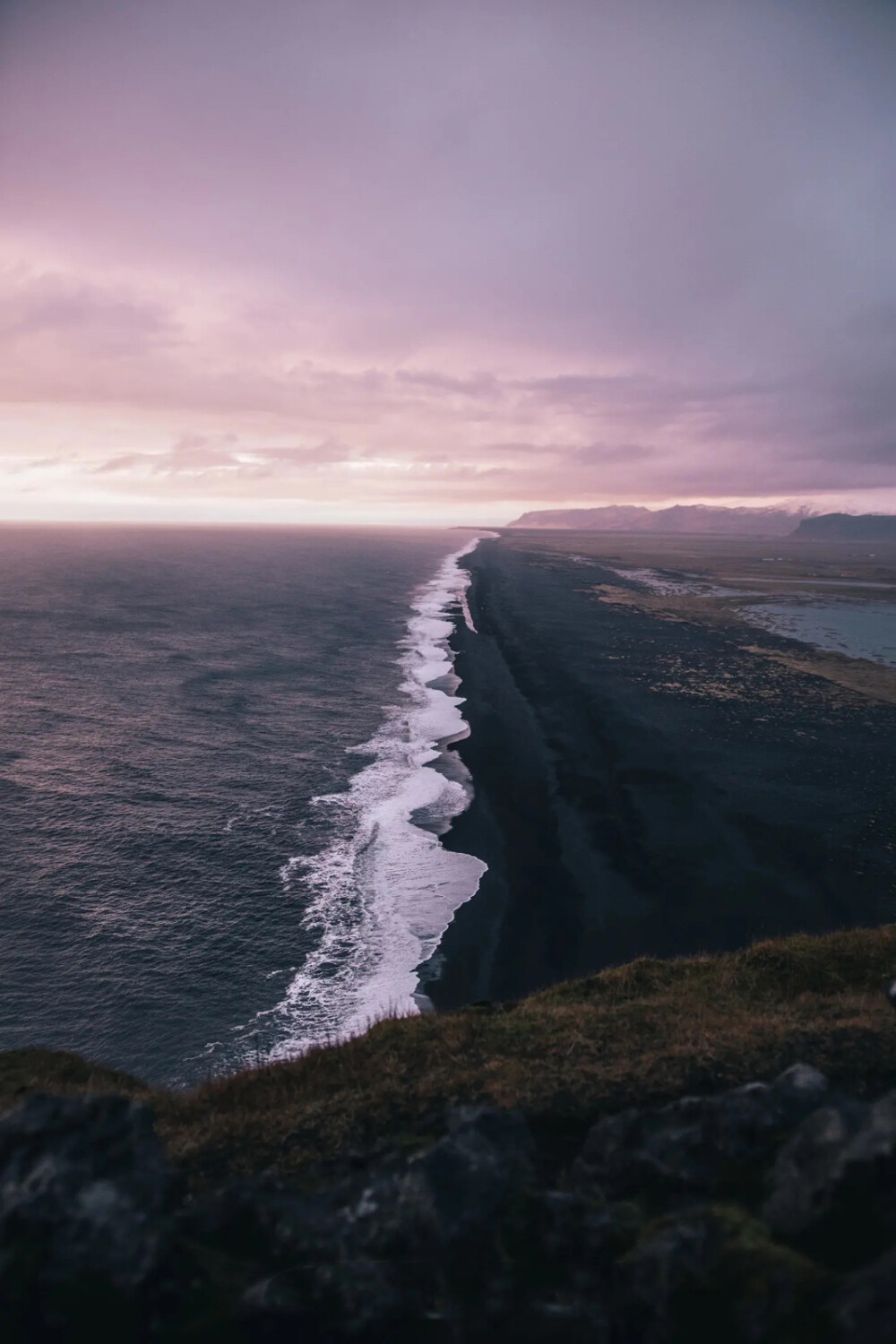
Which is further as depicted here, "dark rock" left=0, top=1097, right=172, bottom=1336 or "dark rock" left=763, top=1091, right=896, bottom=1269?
"dark rock" left=0, top=1097, right=172, bottom=1336

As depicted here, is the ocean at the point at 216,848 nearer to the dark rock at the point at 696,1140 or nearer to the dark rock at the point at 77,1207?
the dark rock at the point at 77,1207

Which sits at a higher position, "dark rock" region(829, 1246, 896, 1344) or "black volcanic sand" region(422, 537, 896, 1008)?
"dark rock" region(829, 1246, 896, 1344)

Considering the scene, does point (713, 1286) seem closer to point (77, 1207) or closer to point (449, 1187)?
point (449, 1187)

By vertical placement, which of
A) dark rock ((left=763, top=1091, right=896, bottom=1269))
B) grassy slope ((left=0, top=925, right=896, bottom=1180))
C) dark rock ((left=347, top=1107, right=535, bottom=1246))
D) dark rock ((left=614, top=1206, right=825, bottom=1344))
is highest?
dark rock ((left=763, top=1091, right=896, bottom=1269))

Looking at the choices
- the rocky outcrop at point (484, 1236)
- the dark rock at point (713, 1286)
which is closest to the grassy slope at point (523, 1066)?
the rocky outcrop at point (484, 1236)

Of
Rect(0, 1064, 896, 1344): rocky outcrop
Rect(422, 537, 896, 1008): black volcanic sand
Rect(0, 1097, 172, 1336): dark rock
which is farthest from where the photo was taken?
Rect(422, 537, 896, 1008): black volcanic sand

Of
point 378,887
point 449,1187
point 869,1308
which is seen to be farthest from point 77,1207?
point 378,887

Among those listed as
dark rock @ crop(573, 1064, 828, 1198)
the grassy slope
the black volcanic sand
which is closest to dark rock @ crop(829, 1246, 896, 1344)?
dark rock @ crop(573, 1064, 828, 1198)

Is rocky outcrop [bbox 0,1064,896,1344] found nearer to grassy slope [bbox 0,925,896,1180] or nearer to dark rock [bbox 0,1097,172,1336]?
dark rock [bbox 0,1097,172,1336]
